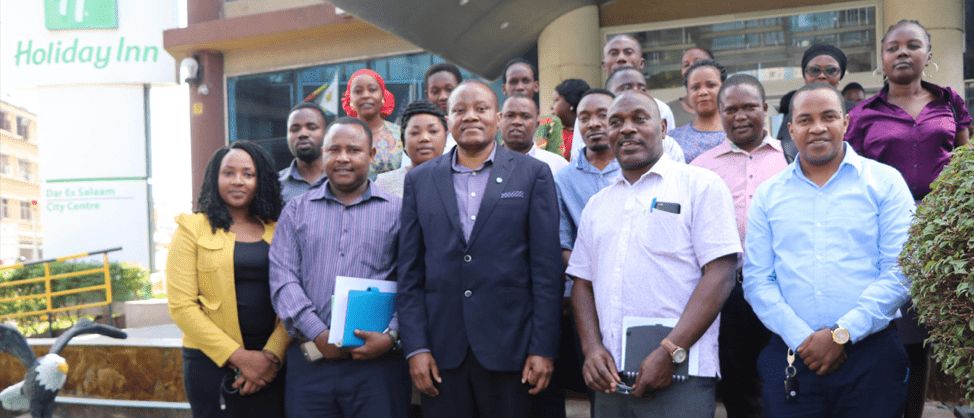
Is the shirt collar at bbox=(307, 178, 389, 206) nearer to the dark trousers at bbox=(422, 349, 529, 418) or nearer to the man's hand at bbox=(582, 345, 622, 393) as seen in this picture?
the dark trousers at bbox=(422, 349, 529, 418)

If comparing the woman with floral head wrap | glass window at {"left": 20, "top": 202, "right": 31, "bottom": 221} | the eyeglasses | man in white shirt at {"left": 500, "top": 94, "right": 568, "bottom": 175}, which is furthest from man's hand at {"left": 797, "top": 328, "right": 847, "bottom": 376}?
glass window at {"left": 20, "top": 202, "right": 31, "bottom": 221}

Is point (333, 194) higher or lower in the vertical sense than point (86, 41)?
lower

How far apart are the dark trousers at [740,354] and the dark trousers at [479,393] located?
107 centimetres

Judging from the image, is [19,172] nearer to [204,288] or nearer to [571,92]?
[571,92]

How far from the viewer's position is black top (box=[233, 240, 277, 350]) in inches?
150

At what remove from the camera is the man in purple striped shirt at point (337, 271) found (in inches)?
138

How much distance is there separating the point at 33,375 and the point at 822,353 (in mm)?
2961

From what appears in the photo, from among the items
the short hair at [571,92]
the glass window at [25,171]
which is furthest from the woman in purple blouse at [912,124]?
the glass window at [25,171]

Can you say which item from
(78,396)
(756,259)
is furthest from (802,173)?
(78,396)

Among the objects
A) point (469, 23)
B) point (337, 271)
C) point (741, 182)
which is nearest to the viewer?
point (337, 271)

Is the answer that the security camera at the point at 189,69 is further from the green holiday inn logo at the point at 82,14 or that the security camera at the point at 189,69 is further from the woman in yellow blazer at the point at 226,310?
the woman in yellow blazer at the point at 226,310

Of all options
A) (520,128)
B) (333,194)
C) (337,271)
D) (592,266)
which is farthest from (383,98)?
(592,266)

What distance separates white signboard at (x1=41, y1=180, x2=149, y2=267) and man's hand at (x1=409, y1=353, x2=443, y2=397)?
17.2 m

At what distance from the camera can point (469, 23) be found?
9094mm
